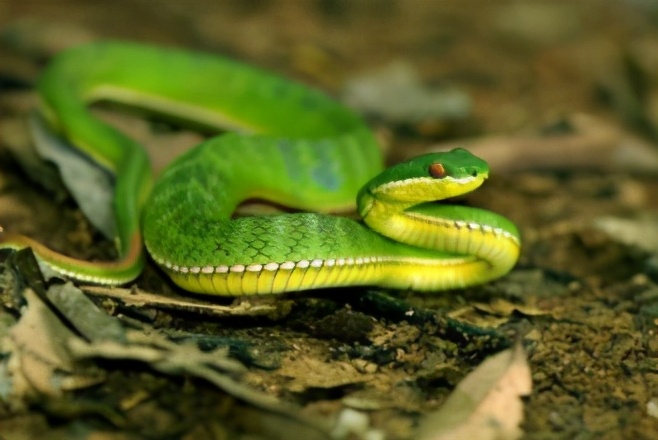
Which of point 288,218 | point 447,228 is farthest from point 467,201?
point 288,218

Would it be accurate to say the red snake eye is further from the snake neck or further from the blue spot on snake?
the blue spot on snake

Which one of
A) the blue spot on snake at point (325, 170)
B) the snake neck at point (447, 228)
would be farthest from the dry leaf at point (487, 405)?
the blue spot on snake at point (325, 170)

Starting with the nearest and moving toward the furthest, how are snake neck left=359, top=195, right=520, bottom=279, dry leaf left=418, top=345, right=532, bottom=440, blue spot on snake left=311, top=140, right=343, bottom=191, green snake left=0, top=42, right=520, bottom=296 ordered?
dry leaf left=418, top=345, right=532, bottom=440 → green snake left=0, top=42, right=520, bottom=296 → snake neck left=359, top=195, right=520, bottom=279 → blue spot on snake left=311, top=140, right=343, bottom=191

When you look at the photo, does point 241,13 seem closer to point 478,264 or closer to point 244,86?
point 244,86

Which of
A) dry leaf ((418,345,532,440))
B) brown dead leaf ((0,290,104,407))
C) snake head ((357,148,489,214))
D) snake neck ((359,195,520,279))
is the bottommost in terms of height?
dry leaf ((418,345,532,440))

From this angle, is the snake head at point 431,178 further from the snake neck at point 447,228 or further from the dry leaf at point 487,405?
the dry leaf at point 487,405

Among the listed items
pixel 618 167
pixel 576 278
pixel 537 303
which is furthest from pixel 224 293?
pixel 618 167

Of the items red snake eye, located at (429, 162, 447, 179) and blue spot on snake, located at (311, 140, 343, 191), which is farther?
blue spot on snake, located at (311, 140, 343, 191)

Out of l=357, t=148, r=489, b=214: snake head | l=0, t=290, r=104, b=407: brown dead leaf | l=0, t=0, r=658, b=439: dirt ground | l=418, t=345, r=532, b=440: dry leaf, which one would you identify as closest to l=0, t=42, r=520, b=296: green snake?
l=357, t=148, r=489, b=214: snake head
